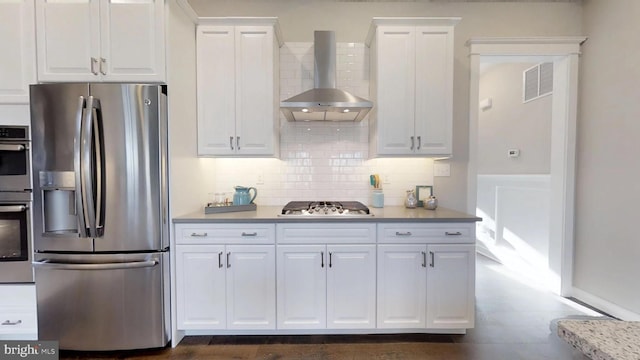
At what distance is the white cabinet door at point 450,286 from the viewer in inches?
81.2

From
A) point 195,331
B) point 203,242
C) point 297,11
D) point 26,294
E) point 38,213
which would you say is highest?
point 297,11

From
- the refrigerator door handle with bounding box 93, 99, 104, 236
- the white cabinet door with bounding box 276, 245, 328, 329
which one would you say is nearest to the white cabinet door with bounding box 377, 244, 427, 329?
the white cabinet door with bounding box 276, 245, 328, 329

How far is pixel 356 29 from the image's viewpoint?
2715 millimetres

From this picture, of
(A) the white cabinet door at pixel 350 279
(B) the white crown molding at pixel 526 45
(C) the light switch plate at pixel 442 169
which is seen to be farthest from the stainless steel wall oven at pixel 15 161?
(B) the white crown molding at pixel 526 45

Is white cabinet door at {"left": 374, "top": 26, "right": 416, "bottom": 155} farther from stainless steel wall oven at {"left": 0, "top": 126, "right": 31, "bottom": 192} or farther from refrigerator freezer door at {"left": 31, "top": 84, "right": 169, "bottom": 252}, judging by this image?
stainless steel wall oven at {"left": 0, "top": 126, "right": 31, "bottom": 192}

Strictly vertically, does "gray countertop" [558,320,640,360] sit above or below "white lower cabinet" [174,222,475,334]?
above

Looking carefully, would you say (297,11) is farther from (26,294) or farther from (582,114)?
(26,294)

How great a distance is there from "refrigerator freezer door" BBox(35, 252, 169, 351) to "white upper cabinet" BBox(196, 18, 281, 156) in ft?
3.44

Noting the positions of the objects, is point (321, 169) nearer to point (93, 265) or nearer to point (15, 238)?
point (93, 265)

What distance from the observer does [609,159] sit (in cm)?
246

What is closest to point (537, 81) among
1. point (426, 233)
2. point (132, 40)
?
point (426, 233)

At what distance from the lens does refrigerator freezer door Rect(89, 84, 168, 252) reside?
187 centimetres

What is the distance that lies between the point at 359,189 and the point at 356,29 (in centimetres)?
161

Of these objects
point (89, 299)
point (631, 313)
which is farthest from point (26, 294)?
point (631, 313)
